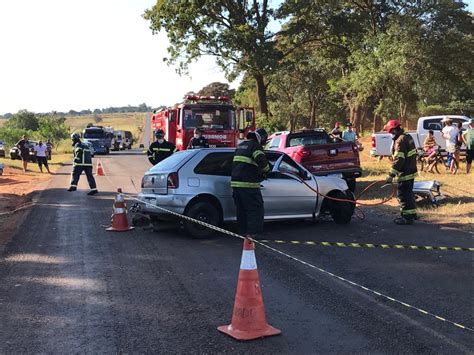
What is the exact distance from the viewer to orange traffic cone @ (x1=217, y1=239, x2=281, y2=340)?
4395mm

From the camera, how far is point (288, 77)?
47094mm

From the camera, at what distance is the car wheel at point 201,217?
8.73m

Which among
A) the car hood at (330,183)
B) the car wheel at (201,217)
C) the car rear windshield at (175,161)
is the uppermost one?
the car rear windshield at (175,161)

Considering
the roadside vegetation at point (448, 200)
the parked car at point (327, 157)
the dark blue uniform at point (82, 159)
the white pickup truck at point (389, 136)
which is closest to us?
the roadside vegetation at point (448, 200)

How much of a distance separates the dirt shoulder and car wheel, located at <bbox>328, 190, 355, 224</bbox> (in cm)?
589

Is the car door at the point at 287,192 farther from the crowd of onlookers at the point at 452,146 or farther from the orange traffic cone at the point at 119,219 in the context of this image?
the crowd of onlookers at the point at 452,146

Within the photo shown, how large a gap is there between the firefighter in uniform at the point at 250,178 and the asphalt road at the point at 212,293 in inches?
19.2

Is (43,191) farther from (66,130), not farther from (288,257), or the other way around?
(66,130)

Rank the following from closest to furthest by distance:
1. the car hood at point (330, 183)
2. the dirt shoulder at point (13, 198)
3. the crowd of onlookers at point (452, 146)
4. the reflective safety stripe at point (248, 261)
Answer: the reflective safety stripe at point (248, 261), the car hood at point (330, 183), the dirt shoulder at point (13, 198), the crowd of onlookers at point (452, 146)

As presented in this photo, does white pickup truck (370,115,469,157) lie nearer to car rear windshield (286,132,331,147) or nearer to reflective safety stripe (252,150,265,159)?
car rear windshield (286,132,331,147)

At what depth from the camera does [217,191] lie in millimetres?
8992

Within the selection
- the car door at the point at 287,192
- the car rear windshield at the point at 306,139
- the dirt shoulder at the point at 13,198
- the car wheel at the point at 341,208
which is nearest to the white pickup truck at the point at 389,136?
the car rear windshield at the point at 306,139

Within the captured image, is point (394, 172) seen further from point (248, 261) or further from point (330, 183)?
point (248, 261)

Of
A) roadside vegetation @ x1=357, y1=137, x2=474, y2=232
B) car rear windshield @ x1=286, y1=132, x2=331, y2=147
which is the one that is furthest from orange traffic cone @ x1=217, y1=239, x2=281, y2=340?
car rear windshield @ x1=286, y1=132, x2=331, y2=147
